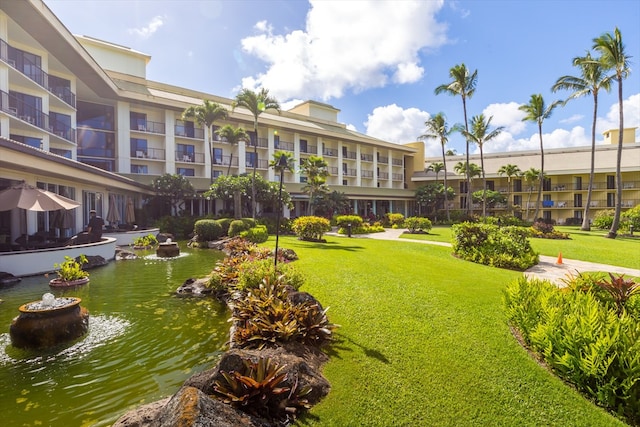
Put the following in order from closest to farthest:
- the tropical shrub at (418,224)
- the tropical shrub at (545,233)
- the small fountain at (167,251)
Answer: the small fountain at (167,251), the tropical shrub at (545,233), the tropical shrub at (418,224)

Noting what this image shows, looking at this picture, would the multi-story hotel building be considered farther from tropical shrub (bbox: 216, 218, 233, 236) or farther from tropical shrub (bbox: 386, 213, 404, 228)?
tropical shrub (bbox: 386, 213, 404, 228)

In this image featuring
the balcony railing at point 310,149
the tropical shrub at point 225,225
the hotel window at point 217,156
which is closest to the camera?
the tropical shrub at point 225,225

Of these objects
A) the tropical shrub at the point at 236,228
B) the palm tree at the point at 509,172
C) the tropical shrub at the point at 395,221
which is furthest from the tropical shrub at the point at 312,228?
the palm tree at the point at 509,172

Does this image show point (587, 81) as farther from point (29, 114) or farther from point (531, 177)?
point (29, 114)

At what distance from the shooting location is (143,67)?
35.2m

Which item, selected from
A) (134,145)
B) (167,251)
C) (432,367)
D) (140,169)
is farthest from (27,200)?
(134,145)

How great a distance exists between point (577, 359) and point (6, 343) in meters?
9.22

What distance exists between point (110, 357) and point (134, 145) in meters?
30.3

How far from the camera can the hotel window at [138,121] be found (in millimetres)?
30688

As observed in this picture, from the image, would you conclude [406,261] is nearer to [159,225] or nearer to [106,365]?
[106,365]

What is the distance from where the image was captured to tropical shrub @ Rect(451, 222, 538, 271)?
12.3 meters

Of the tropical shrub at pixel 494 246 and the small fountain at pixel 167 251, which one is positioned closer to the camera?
the tropical shrub at pixel 494 246

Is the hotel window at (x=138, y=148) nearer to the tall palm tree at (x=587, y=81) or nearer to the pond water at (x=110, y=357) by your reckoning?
the pond water at (x=110, y=357)

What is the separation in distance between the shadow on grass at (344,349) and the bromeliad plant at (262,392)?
1.30 metres
